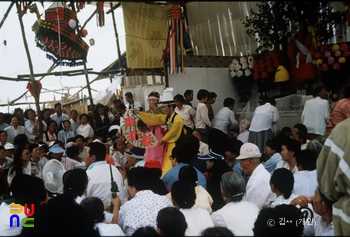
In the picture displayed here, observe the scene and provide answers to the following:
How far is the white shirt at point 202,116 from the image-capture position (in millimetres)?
5898

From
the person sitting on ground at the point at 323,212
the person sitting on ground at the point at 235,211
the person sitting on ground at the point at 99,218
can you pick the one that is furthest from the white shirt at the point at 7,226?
the person sitting on ground at the point at 323,212

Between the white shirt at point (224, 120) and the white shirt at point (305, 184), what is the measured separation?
110 inches

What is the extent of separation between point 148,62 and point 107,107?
0.86 meters

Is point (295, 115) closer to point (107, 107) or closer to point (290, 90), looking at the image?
point (290, 90)

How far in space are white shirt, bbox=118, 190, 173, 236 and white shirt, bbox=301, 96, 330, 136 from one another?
3.67 metres

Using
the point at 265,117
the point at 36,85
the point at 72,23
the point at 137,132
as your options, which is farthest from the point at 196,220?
the point at 265,117

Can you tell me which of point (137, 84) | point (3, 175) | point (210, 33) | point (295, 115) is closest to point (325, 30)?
point (210, 33)

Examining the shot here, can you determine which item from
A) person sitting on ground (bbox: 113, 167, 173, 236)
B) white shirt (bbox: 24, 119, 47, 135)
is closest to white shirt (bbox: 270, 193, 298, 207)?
person sitting on ground (bbox: 113, 167, 173, 236)

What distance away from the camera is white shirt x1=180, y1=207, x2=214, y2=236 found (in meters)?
2.64

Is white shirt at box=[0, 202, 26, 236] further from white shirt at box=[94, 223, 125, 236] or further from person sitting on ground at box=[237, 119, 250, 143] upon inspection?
person sitting on ground at box=[237, 119, 250, 143]

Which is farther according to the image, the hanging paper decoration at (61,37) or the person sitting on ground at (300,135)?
the person sitting on ground at (300,135)

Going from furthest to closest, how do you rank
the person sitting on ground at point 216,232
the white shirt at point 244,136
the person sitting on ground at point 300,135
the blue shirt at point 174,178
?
the white shirt at point 244,136 → the person sitting on ground at point 300,135 → the blue shirt at point 174,178 → the person sitting on ground at point 216,232

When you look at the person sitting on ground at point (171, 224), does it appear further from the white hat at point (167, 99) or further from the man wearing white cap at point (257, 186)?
the white hat at point (167, 99)

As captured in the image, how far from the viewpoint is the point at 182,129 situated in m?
5.05
